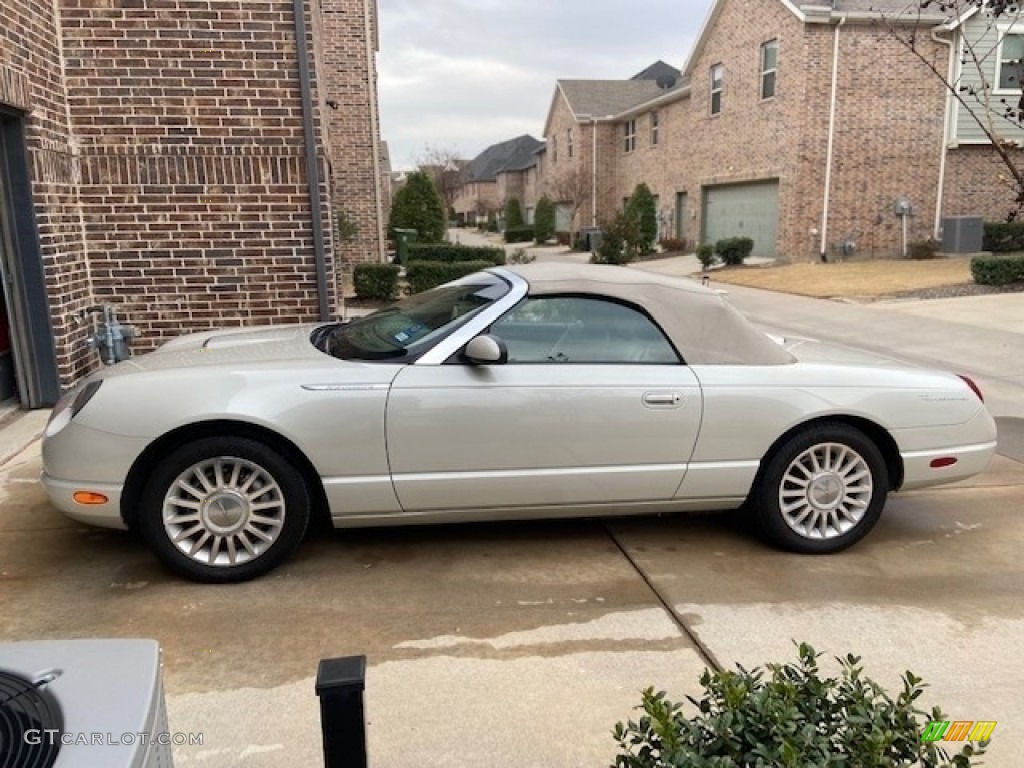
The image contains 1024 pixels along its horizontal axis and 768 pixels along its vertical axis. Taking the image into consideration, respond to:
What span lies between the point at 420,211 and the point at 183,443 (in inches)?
746

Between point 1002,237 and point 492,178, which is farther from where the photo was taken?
point 492,178

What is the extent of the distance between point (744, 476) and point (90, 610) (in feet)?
9.95

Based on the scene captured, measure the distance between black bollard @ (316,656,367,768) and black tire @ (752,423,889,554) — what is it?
114 inches

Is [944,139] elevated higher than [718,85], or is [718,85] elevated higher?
[718,85]

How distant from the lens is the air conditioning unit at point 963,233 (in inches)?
845

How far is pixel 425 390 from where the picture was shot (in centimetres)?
374

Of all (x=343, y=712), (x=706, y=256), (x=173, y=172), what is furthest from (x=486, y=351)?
(x=706, y=256)

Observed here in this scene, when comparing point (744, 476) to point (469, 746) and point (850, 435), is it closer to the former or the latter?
point (850, 435)

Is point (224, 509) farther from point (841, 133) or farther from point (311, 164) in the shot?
point (841, 133)

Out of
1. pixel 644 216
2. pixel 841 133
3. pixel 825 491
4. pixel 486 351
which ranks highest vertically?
pixel 841 133

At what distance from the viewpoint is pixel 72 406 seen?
3730 millimetres

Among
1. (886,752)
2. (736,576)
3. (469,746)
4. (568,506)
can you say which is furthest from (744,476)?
(886,752)

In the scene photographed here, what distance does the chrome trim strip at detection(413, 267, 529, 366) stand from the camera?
383 centimetres

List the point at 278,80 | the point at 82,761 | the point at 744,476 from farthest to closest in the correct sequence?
the point at 278,80
the point at 744,476
the point at 82,761
